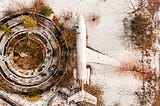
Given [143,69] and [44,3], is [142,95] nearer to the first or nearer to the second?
[143,69]

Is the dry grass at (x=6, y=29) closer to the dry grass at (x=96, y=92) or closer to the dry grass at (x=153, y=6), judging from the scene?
the dry grass at (x=96, y=92)

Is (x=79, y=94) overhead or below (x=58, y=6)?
below

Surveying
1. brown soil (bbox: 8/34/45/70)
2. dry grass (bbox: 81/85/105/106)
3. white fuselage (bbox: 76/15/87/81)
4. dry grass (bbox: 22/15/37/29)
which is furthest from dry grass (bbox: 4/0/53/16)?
dry grass (bbox: 81/85/105/106)

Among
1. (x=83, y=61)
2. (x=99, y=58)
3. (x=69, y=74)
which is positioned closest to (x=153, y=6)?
(x=99, y=58)

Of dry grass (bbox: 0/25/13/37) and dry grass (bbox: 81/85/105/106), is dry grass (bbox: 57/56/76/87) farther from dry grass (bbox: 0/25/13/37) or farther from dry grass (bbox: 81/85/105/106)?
dry grass (bbox: 0/25/13/37)

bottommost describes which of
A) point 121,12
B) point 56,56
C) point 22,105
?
point 22,105

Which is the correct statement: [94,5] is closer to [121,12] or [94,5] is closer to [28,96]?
[121,12]

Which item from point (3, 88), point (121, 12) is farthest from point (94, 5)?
point (3, 88)

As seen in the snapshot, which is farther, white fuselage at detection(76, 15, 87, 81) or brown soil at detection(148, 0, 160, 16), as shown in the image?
brown soil at detection(148, 0, 160, 16)

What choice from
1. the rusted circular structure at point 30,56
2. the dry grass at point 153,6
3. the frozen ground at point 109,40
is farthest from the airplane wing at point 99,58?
the dry grass at point 153,6
